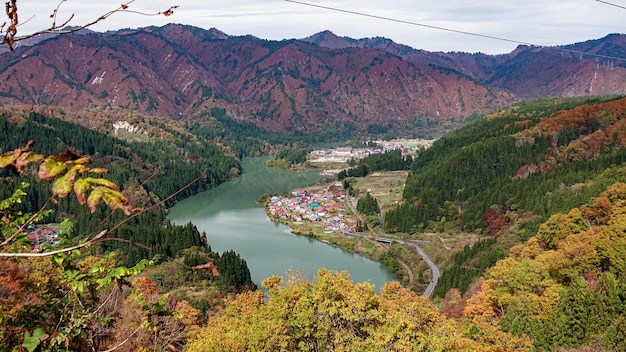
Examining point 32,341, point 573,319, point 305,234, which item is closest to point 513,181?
point 305,234

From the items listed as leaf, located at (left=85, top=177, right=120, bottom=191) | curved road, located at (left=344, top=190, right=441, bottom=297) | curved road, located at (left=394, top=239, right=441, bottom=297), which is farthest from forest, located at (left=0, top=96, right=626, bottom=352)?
curved road, located at (left=394, top=239, right=441, bottom=297)

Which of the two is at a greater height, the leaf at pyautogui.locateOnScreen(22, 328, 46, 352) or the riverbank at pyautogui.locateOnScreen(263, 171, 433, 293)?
the leaf at pyautogui.locateOnScreen(22, 328, 46, 352)

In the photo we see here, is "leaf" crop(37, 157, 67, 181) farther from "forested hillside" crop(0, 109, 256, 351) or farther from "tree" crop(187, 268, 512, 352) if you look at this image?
"tree" crop(187, 268, 512, 352)

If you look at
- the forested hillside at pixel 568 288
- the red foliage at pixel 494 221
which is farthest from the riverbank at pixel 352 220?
the forested hillside at pixel 568 288

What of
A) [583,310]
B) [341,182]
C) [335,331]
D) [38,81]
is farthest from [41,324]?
[38,81]

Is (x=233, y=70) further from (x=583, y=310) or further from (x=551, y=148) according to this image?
(x=583, y=310)

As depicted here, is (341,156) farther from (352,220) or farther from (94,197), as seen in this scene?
(94,197)
